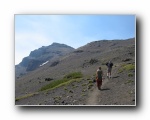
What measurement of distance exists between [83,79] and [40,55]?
1330mm

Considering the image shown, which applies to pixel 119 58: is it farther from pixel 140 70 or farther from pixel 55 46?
pixel 55 46

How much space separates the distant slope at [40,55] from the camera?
11125 millimetres

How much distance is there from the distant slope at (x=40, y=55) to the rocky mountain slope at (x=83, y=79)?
0.13 metres

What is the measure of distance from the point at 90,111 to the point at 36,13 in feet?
9.77

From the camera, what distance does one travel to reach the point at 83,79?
37.4ft

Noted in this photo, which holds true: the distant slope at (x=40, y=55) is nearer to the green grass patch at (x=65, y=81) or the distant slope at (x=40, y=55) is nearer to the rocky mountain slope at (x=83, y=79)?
the rocky mountain slope at (x=83, y=79)

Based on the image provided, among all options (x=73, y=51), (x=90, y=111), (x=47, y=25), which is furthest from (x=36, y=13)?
(x=90, y=111)

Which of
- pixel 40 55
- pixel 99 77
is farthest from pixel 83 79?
pixel 40 55

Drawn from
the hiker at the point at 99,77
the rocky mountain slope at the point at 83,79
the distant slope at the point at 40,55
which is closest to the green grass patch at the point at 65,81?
the rocky mountain slope at the point at 83,79

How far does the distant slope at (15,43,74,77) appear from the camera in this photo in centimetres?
1112

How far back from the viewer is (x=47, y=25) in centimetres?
1140

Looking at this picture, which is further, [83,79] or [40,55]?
[83,79]

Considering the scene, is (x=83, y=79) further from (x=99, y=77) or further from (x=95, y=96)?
(x=95, y=96)

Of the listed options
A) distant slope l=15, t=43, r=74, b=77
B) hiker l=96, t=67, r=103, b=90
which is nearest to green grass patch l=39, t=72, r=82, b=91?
hiker l=96, t=67, r=103, b=90
